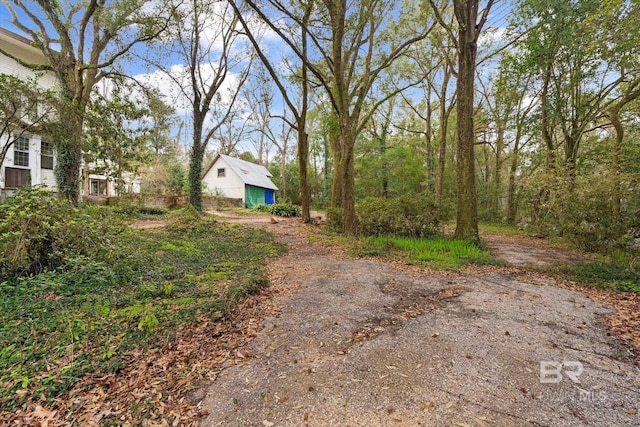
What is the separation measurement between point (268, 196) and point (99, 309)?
28385 millimetres

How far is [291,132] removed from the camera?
30.3 meters

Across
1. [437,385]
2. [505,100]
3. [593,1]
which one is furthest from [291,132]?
[437,385]

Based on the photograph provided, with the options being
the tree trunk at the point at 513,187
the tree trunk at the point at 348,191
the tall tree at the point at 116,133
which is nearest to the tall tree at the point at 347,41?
the tree trunk at the point at 348,191

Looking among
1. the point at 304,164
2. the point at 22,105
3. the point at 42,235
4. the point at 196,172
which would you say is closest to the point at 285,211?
the point at 304,164

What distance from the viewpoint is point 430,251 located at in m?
6.98

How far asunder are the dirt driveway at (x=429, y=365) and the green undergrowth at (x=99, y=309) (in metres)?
0.94

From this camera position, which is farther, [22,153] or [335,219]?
[22,153]

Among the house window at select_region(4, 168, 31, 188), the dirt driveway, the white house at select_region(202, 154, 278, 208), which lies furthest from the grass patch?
the house window at select_region(4, 168, 31, 188)

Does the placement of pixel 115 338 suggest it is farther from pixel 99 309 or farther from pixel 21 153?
pixel 21 153

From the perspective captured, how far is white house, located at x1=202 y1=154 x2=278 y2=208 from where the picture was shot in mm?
26969

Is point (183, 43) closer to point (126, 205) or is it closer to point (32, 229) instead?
point (126, 205)

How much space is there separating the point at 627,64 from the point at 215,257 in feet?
41.6

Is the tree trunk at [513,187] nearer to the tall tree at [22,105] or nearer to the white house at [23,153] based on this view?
the tall tree at [22,105]

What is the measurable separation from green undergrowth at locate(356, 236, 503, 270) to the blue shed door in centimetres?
2349
